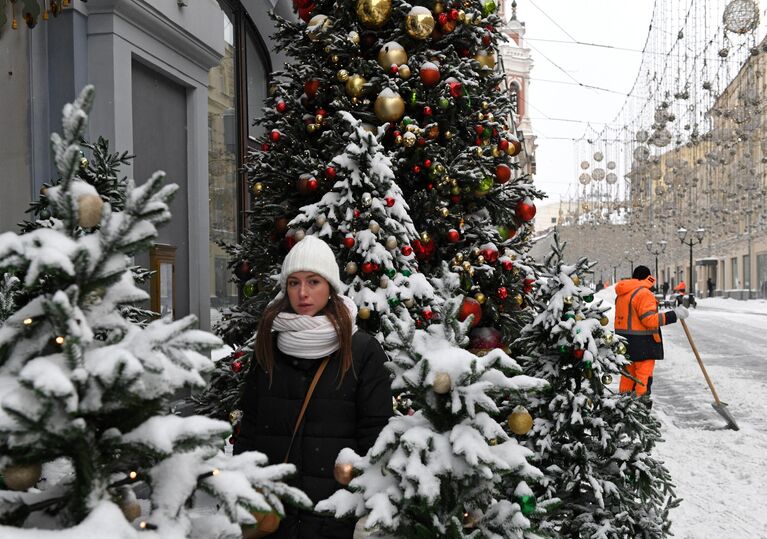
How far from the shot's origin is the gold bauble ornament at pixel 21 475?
1.19 metres

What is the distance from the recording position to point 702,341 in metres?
19.4

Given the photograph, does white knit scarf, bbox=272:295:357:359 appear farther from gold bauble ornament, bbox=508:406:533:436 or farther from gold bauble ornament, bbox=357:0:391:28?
gold bauble ornament, bbox=357:0:391:28

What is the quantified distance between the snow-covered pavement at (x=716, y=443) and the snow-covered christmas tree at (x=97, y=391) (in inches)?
186

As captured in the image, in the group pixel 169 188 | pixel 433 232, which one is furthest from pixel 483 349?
pixel 169 188

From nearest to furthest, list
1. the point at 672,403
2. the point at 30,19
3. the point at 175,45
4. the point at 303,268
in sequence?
the point at 303,268, the point at 30,19, the point at 175,45, the point at 672,403

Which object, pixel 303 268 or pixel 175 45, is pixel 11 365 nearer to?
pixel 303 268

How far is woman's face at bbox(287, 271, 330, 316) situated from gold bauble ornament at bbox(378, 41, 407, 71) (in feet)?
9.39

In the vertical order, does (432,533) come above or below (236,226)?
below

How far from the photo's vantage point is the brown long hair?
2.88m

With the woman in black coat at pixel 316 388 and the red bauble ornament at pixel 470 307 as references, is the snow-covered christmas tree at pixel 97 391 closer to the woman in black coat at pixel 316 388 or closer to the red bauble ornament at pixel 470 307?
the woman in black coat at pixel 316 388

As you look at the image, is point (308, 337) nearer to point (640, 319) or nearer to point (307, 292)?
point (307, 292)

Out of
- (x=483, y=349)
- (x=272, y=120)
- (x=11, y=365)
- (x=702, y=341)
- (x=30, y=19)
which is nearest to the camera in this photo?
(x=11, y=365)

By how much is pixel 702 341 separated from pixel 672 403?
10078 mm

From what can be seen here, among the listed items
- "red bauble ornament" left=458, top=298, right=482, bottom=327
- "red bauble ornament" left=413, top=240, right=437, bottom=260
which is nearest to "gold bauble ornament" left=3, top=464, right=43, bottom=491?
"red bauble ornament" left=458, top=298, right=482, bottom=327
